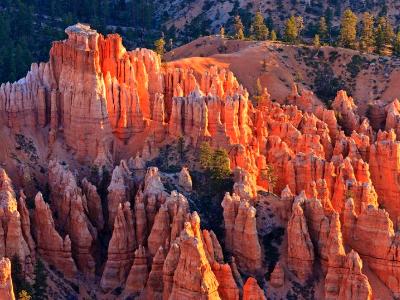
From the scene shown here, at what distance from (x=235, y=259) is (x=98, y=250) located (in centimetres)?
1078

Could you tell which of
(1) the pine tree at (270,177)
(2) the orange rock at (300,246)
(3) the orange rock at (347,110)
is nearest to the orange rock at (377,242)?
(2) the orange rock at (300,246)

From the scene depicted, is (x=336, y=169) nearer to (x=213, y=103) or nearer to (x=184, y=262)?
(x=213, y=103)

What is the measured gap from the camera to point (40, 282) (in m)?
65.6

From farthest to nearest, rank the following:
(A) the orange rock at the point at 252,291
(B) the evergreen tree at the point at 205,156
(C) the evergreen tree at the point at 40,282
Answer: (B) the evergreen tree at the point at 205,156, (C) the evergreen tree at the point at 40,282, (A) the orange rock at the point at 252,291

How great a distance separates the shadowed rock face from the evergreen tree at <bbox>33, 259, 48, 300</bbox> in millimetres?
1061

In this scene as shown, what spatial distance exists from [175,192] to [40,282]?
11.4 metres

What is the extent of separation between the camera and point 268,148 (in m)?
83.3

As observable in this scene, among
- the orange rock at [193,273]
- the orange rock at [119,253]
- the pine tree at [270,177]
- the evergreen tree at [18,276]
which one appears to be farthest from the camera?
Answer: the pine tree at [270,177]

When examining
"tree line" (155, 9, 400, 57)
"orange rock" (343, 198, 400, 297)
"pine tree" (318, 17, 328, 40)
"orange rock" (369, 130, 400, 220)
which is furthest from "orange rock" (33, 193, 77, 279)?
"pine tree" (318, 17, 328, 40)

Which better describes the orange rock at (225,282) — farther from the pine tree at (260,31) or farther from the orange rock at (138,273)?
the pine tree at (260,31)

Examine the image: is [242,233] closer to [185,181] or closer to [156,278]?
[156,278]

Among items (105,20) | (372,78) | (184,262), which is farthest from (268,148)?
(105,20)

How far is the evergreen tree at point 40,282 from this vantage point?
212ft

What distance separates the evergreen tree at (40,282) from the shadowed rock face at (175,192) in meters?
1.06
